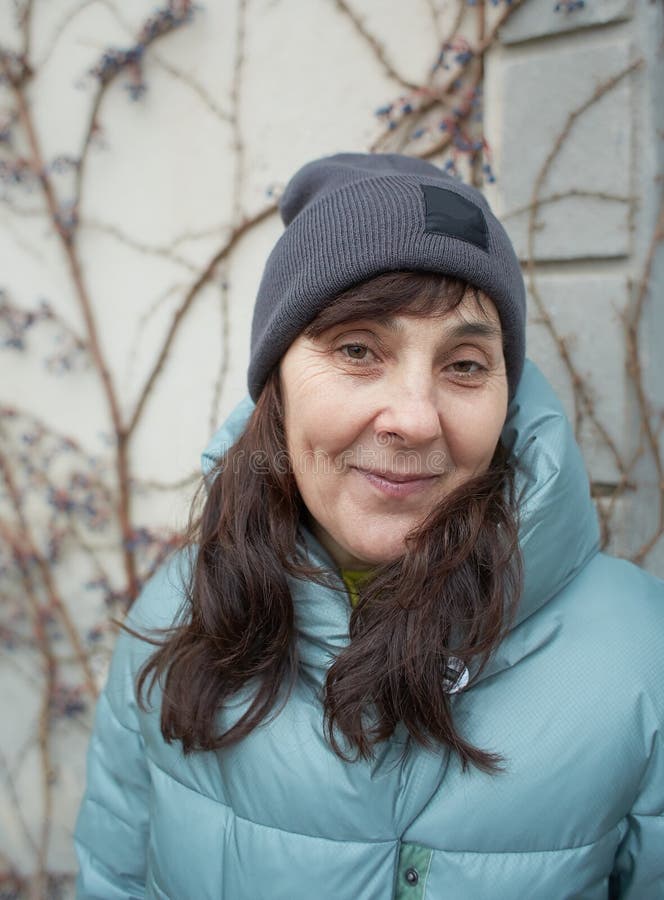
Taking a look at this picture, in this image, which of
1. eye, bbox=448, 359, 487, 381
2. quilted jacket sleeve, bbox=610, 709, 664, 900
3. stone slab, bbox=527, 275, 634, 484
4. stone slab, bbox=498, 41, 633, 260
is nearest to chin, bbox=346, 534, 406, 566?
eye, bbox=448, 359, 487, 381

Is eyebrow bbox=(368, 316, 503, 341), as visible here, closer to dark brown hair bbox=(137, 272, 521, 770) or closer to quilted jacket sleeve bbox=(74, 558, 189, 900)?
dark brown hair bbox=(137, 272, 521, 770)

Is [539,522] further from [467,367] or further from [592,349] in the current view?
[592,349]

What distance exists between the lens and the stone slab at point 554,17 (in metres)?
1.65

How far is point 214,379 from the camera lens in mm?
2396

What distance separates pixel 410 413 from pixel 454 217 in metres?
0.34

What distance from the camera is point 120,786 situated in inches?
58.4

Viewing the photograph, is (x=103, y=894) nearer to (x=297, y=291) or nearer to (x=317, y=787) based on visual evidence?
(x=317, y=787)

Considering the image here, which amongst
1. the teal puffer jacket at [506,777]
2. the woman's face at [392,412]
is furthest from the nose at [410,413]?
the teal puffer jacket at [506,777]

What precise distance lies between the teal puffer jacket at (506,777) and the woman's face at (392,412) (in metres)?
0.13

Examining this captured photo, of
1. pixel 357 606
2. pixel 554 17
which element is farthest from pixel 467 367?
pixel 554 17

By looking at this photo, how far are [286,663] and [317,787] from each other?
0.69 ft

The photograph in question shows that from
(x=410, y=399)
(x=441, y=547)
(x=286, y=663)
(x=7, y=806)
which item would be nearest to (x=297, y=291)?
(x=410, y=399)

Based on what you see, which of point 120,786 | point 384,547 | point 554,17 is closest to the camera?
point 384,547

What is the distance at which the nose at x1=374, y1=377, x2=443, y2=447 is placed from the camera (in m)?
1.09
